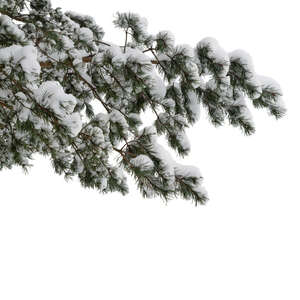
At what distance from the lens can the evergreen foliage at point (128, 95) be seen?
10.1ft

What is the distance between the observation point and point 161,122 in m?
4.23

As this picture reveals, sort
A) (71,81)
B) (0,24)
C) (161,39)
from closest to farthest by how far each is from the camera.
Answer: (0,24)
(161,39)
(71,81)

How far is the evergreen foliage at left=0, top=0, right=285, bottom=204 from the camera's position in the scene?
3.09 m

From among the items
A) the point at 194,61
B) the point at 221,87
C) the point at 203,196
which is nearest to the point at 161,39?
the point at 194,61

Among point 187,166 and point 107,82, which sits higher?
point 107,82

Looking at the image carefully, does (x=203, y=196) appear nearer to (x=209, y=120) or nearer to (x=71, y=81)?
(x=209, y=120)

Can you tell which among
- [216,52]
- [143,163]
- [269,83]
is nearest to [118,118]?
[143,163]

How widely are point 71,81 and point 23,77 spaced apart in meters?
1.88

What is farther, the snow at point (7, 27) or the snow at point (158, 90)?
the snow at point (158, 90)

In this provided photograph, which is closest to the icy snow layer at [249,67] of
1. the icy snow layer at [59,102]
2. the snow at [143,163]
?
the snow at [143,163]

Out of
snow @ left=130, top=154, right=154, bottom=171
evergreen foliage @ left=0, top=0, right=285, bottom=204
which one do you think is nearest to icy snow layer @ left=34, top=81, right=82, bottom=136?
evergreen foliage @ left=0, top=0, right=285, bottom=204

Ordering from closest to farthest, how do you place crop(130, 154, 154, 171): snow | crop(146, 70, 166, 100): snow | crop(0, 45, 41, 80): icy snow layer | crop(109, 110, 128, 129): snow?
crop(0, 45, 41, 80): icy snow layer, crop(130, 154, 154, 171): snow, crop(146, 70, 166, 100): snow, crop(109, 110, 128, 129): snow

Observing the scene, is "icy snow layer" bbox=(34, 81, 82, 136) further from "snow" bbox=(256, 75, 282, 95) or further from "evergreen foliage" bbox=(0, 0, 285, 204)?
"snow" bbox=(256, 75, 282, 95)

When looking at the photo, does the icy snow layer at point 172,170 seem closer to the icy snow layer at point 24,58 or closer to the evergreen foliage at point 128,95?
the evergreen foliage at point 128,95
